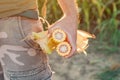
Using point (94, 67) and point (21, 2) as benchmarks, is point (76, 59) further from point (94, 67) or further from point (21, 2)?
point (21, 2)

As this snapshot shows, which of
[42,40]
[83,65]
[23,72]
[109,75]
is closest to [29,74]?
[23,72]

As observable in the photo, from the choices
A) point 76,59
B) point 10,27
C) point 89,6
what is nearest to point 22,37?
point 10,27

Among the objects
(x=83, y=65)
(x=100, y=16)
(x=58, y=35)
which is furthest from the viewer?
(x=100, y=16)

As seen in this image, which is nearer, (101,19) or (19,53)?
(19,53)

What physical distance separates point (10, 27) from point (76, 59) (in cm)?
208

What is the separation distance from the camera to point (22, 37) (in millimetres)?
1529

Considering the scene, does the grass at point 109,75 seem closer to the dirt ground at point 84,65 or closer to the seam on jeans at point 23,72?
the dirt ground at point 84,65

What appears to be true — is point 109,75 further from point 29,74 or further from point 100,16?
point 29,74

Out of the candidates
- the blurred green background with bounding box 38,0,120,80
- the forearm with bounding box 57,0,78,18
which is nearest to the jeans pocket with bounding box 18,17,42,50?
the forearm with bounding box 57,0,78,18

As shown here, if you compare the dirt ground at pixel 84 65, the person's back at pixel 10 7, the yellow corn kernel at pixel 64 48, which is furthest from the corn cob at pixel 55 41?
the dirt ground at pixel 84 65

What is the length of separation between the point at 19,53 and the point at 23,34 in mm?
72

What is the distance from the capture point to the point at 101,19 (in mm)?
4012

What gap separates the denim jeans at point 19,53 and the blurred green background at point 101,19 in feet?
6.91

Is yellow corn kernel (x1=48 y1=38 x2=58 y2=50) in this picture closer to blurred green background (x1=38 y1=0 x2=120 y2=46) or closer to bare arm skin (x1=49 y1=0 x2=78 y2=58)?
bare arm skin (x1=49 y1=0 x2=78 y2=58)
